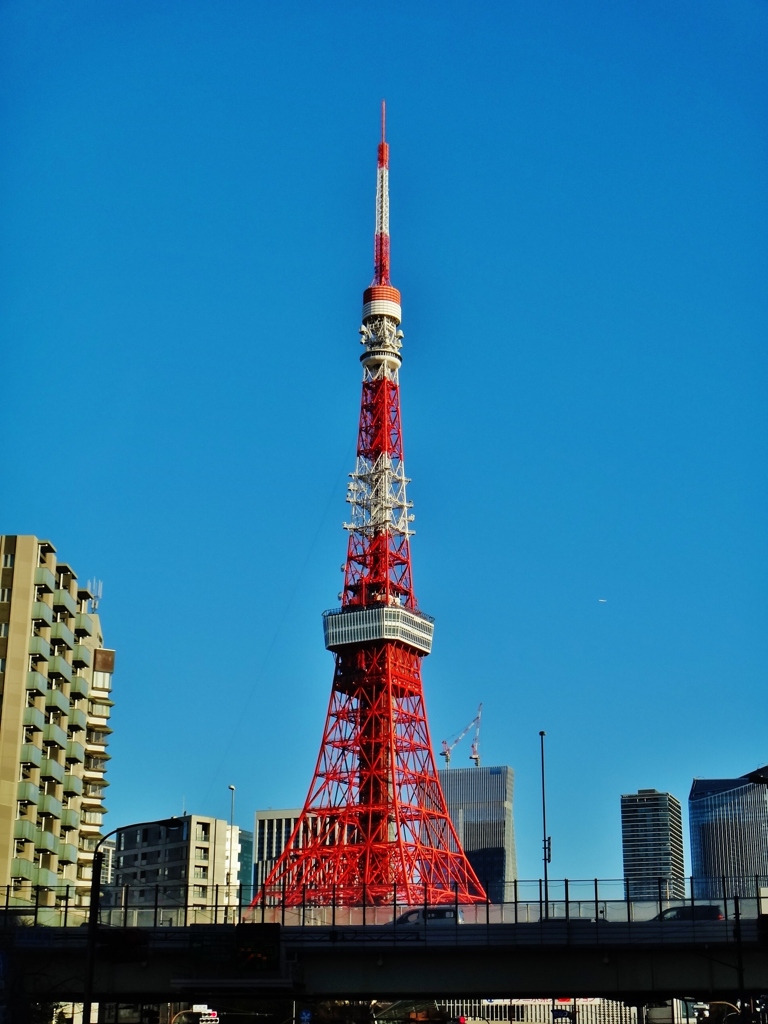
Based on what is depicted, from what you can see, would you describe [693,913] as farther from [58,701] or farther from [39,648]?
[58,701]

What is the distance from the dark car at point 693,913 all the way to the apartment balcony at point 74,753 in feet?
217

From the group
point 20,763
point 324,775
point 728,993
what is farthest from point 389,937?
point 324,775

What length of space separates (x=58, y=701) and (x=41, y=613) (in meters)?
7.56

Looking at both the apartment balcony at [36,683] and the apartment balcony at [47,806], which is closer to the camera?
the apartment balcony at [36,683]

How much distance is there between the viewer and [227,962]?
201 ft

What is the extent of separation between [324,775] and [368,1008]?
1657 inches

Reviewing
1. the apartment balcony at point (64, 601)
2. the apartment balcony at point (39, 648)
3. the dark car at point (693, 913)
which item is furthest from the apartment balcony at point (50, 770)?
the dark car at point (693, 913)

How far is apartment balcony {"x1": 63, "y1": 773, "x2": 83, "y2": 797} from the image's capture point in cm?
11544

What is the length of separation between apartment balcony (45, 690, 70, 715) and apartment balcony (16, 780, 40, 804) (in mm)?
7218

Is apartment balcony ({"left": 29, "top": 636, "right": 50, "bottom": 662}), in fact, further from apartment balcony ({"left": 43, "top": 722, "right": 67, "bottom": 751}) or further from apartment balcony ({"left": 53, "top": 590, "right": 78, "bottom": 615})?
apartment balcony ({"left": 43, "top": 722, "right": 67, "bottom": 751})

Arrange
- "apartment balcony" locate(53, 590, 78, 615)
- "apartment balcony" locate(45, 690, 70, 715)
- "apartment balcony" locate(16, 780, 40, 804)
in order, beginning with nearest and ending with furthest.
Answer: "apartment balcony" locate(16, 780, 40, 804) < "apartment balcony" locate(45, 690, 70, 715) < "apartment balcony" locate(53, 590, 78, 615)

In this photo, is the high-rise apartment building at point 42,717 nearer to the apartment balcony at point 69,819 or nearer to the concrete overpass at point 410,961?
the apartment balcony at point 69,819

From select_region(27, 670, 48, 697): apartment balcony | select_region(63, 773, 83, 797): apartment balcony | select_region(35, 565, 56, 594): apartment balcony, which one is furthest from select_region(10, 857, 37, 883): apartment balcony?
select_region(35, 565, 56, 594): apartment balcony

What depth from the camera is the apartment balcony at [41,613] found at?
354ft
